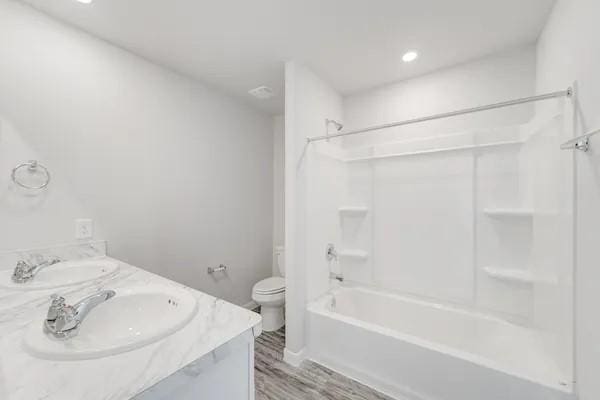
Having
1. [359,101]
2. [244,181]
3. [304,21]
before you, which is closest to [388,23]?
[304,21]

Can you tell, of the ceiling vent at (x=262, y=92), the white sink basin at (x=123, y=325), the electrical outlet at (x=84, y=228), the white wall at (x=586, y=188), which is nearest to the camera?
the white sink basin at (x=123, y=325)

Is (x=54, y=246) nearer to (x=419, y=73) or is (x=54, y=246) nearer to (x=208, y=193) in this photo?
(x=208, y=193)

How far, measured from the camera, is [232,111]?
265 cm

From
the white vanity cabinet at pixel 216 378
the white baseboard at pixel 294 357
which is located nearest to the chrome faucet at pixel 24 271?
the white vanity cabinet at pixel 216 378

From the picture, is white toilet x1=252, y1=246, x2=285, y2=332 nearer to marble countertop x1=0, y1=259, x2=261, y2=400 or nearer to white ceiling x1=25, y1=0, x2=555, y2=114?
marble countertop x1=0, y1=259, x2=261, y2=400

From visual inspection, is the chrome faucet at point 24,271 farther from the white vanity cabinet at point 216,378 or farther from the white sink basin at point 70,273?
the white vanity cabinet at point 216,378

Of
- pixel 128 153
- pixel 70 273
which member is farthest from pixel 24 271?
pixel 128 153

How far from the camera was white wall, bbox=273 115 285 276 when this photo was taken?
3.14 metres

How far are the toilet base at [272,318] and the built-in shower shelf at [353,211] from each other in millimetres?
1181

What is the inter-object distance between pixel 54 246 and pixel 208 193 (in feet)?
3.79

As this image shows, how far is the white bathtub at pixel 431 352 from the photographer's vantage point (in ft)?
4.17

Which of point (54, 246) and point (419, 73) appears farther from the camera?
point (419, 73)

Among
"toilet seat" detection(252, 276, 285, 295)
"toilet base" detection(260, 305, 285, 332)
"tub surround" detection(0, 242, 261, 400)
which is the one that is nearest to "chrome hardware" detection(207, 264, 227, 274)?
"toilet seat" detection(252, 276, 285, 295)

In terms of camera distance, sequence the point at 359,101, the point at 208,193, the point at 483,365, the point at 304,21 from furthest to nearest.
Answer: the point at 359,101 < the point at 208,193 < the point at 304,21 < the point at 483,365
